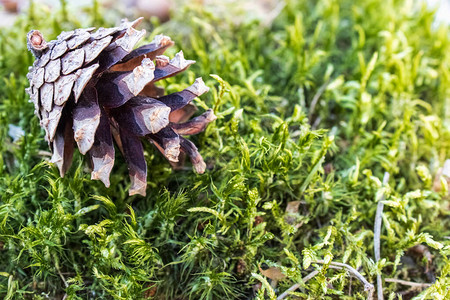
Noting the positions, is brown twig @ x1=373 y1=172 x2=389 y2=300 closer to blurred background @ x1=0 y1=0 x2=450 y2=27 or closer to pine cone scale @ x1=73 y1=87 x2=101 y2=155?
pine cone scale @ x1=73 y1=87 x2=101 y2=155

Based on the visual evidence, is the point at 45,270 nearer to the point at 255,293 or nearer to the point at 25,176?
the point at 25,176

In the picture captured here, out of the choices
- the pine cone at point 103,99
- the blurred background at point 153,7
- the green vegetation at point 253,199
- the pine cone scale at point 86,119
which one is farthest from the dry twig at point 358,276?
the blurred background at point 153,7

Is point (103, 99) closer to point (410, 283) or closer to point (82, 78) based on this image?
point (82, 78)

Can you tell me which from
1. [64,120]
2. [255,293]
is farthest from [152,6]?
[255,293]

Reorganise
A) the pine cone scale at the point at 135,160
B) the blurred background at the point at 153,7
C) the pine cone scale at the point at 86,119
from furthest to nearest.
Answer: the blurred background at the point at 153,7 < the pine cone scale at the point at 135,160 < the pine cone scale at the point at 86,119

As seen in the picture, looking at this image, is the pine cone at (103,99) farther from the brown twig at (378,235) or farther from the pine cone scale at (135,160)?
the brown twig at (378,235)

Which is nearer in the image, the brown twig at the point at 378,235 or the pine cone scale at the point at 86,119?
the pine cone scale at the point at 86,119

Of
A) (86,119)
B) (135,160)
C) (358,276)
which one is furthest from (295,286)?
(86,119)

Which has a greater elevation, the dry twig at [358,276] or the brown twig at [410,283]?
the dry twig at [358,276]
